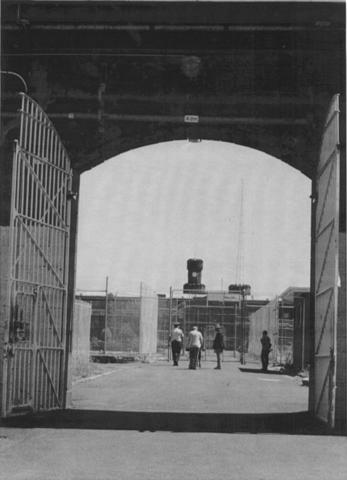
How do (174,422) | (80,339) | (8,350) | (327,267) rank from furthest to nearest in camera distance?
(80,339) → (327,267) → (174,422) → (8,350)

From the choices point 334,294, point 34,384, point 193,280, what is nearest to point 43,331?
point 34,384

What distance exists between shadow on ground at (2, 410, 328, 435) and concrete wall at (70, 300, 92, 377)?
9051mm

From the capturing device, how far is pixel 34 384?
12281 millimetres

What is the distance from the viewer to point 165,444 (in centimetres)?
978

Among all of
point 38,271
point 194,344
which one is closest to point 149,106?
point 38,271

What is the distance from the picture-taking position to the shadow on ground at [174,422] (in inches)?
444

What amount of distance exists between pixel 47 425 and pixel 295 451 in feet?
11.4

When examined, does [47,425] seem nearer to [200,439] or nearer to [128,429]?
[128,429]

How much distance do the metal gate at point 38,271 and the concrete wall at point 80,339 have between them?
8.55 m

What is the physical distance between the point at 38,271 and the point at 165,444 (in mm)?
3818

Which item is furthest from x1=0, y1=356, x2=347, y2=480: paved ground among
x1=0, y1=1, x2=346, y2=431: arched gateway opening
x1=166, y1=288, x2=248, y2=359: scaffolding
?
x1=166, y1=288, x2=248, y2=359: scaffolding

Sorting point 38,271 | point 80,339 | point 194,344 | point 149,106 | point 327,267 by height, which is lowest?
point 194,344

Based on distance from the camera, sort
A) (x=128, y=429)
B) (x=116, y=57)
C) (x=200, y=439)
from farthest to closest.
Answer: (x=116, y=57)
(x=128, y=429)
(x=200, y=439)

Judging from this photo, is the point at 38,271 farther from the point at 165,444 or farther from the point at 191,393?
the point at 191,393
